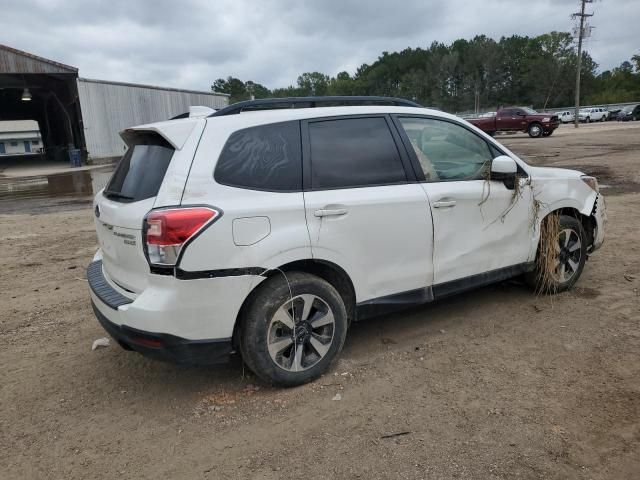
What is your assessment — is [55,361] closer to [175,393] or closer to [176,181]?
[175,393]

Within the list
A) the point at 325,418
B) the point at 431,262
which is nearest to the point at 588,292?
the point at 431,262

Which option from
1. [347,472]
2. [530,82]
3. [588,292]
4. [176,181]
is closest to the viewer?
[347,472]

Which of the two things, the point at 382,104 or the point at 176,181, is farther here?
the point at 382,104

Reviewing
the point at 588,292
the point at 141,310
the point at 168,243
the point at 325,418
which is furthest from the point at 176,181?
the point at 588,292

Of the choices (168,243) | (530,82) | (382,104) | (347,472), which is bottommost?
(347,472)

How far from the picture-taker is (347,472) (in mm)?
2580

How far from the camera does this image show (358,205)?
3406mm

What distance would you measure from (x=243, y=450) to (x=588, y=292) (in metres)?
3.65

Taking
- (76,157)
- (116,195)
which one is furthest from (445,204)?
(76,157)

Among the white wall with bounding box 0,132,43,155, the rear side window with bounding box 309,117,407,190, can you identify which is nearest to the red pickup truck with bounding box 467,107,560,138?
the rear side window with bounding box 309,117,407,190

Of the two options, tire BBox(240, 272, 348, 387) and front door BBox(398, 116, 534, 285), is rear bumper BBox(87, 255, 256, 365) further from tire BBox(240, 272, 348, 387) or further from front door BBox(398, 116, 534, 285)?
front door BBox(398, 116, 534, 285)

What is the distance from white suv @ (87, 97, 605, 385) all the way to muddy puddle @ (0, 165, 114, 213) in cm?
822

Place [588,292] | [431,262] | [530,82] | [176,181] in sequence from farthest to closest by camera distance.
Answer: [530,82] < [588,292] < [431,262] < [176,181]

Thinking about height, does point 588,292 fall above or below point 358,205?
below
